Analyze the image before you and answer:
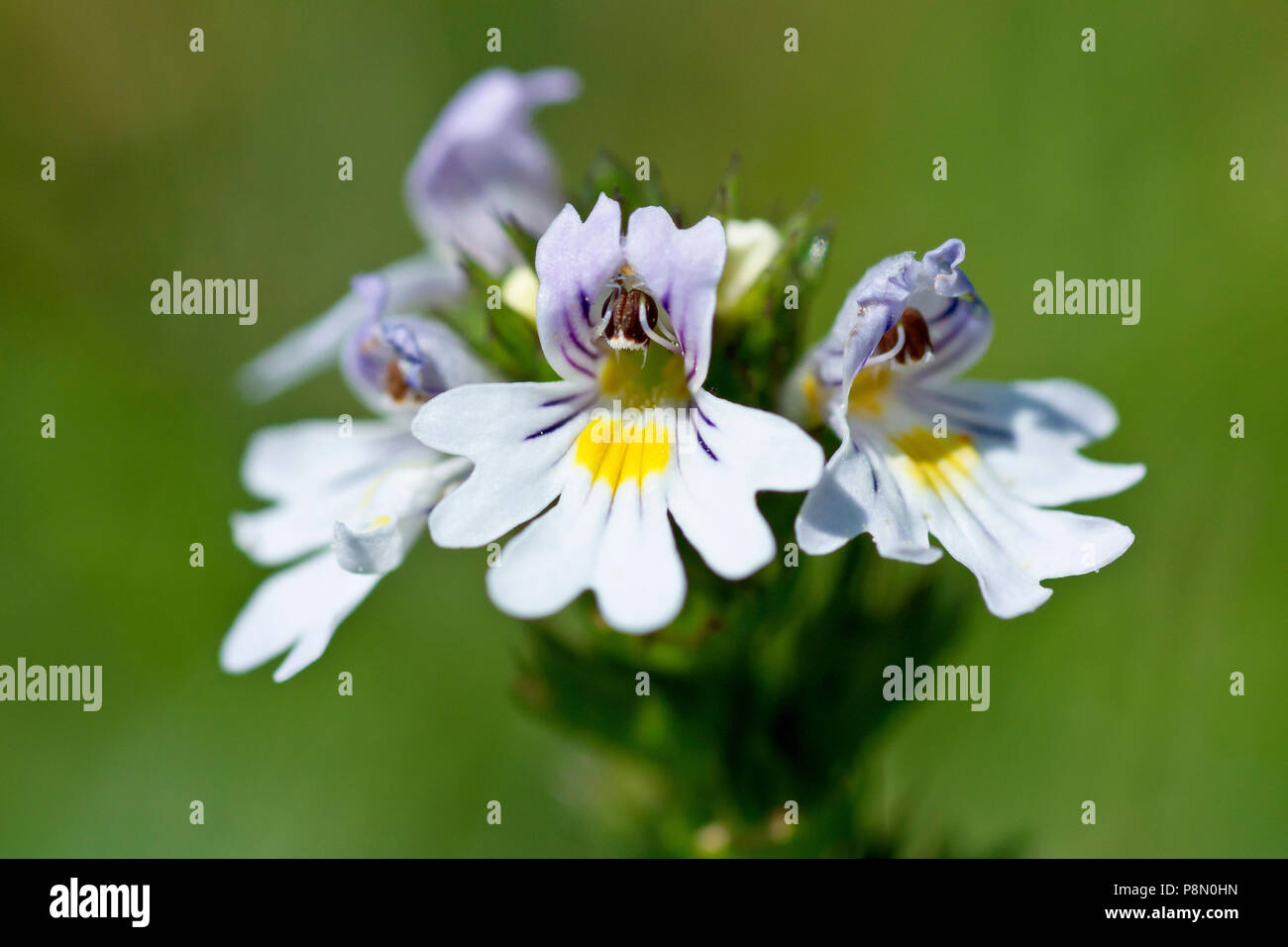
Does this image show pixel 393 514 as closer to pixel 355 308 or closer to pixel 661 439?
pixel 661 439

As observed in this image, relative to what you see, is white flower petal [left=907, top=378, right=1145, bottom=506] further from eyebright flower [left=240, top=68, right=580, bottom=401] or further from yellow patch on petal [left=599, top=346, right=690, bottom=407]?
eyebright flower [left=240, top=68, right=580, bottom=401]

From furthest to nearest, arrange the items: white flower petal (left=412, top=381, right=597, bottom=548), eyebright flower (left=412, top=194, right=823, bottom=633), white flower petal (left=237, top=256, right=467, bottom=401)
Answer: white flower petal (left=237, top=256, right=467, bottom=401) → white flower petal (left=412, top=381, right=597, bottom=548) → eyebright flower (left=412, top=194, right=823, bottom=633)

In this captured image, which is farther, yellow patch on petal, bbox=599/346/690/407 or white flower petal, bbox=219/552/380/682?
yellow patch on petal, bbox=599/346/690/407

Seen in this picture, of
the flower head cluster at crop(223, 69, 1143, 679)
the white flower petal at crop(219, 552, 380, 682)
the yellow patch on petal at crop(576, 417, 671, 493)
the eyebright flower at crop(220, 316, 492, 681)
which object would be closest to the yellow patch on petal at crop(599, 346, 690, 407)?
the flower head cluster at crop(223, 69, 1143, 679)

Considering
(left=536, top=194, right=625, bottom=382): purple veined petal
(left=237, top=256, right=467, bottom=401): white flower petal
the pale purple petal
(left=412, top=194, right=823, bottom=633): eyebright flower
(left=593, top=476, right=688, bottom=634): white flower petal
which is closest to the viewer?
(left=593, top=476, right=688, bottom=634): white flower petal

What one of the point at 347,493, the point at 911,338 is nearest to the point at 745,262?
the point at 911,338

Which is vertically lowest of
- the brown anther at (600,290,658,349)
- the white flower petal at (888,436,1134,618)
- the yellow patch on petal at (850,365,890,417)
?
the white flower petal at (888,436,1134,618)

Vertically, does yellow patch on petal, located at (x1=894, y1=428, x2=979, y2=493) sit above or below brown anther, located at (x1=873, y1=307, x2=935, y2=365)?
below
